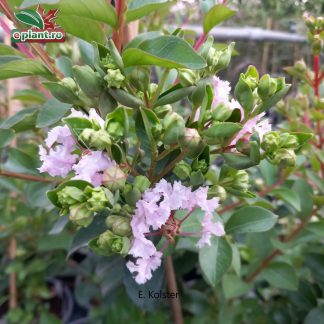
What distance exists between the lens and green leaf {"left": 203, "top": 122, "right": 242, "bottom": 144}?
46 centimetres

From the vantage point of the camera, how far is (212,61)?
0.51 m

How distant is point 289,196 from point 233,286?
266mm

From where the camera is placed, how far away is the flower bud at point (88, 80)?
1.57ft

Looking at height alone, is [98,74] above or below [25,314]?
above

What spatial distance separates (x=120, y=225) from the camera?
0.49 metres

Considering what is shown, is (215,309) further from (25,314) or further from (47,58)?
(47,58)

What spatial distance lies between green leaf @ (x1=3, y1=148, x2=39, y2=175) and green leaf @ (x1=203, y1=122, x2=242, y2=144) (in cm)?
46

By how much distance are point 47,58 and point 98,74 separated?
0.21 metres

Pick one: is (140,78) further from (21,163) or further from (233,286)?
(233,286)

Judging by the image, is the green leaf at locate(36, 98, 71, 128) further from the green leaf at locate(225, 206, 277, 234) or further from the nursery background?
the green leaf at locate(225, 206, 277, 234)

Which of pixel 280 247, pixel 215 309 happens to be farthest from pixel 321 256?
pixel 215 309

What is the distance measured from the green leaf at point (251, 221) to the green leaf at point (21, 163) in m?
0.41

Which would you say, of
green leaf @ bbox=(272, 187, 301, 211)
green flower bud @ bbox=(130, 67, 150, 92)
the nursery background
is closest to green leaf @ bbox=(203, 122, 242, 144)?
the nursery background

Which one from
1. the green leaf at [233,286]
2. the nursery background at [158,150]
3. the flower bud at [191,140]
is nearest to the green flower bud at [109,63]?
the nursery background at [158,150]
